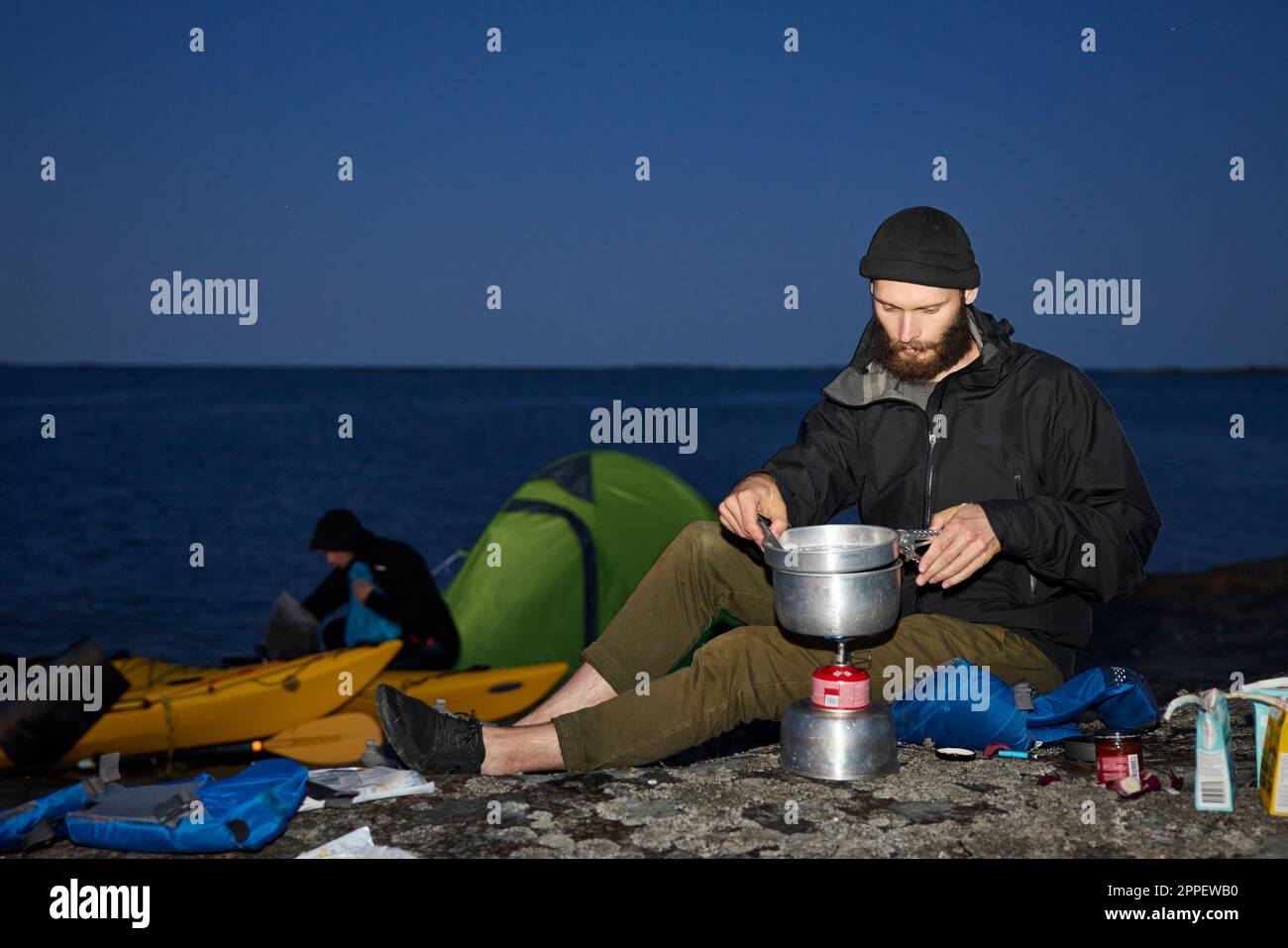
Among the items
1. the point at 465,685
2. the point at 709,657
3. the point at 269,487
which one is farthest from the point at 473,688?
the point at 269,487

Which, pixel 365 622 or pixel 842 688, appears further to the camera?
pixel 365 622

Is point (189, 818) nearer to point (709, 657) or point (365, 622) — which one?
point (709, 657)

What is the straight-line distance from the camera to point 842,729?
10.6ft

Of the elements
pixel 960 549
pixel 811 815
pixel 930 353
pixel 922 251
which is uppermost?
pixel 922 251

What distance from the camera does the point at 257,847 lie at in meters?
2.82

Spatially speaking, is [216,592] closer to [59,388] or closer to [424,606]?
[424,606]

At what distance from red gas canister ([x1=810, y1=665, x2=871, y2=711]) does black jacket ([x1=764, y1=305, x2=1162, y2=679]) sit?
512 mm

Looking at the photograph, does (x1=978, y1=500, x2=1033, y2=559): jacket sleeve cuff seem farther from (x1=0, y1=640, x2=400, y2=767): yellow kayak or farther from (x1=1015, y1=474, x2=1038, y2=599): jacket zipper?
(x1=0, y1=640, x2=400, y2=767): yellow kayak

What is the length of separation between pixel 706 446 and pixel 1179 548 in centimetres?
2571

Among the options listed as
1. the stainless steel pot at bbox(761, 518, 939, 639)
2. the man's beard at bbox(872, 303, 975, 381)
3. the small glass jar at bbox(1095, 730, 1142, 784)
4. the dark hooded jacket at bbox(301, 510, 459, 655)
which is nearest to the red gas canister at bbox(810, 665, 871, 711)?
the stainless steel pot at bbox(761, 518, 939, 639)

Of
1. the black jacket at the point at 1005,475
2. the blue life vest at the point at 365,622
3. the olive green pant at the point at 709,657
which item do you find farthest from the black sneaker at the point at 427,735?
the blue life vest at the point at 365,622

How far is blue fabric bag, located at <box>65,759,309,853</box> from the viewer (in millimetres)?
2760

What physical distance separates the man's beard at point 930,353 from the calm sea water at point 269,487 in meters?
11.7

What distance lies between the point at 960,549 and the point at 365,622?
5.38 m
